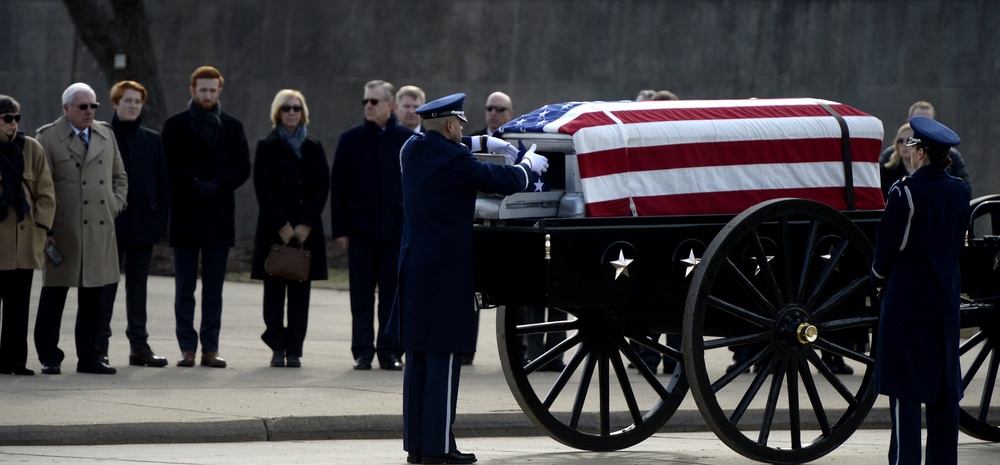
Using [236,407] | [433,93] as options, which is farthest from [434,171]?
[433,93]

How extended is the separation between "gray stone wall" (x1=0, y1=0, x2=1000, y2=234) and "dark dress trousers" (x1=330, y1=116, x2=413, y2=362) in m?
9.60

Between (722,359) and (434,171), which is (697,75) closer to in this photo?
(722,359)

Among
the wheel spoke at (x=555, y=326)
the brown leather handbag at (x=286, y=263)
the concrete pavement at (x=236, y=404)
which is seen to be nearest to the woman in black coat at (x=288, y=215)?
the brown leather handbag at (x=286, y=263)

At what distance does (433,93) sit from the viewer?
20.6 metres

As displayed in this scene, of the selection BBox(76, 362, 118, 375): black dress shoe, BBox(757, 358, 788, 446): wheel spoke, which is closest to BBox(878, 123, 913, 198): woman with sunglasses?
BBox(757, 358, 788, 446): wheel spoke

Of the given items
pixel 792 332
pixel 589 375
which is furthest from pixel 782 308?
pixel 589 375

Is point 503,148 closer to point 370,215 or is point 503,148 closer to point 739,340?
point 739,340

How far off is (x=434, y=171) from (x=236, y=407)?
7.31 ft

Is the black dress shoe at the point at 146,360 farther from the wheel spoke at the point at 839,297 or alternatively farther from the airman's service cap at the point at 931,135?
the airman's service cap at the point at 931,135

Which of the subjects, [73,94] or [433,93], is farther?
[433,93]

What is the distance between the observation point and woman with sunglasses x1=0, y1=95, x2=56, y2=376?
9.70m

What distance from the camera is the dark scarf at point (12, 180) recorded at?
9641 mm

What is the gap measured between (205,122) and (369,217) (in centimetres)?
134

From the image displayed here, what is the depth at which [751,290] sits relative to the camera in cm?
732
